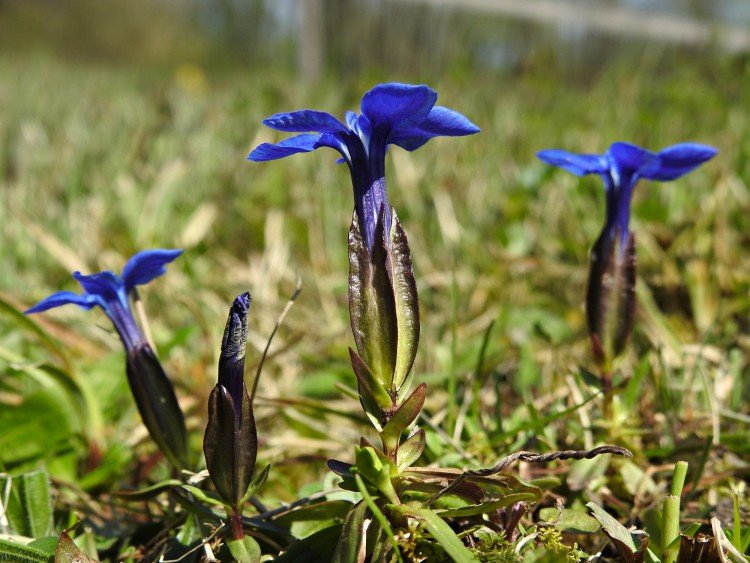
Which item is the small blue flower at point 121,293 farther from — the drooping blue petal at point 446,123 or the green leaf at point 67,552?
the drooping blue petal at point 446,123

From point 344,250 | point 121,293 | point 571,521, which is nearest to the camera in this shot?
point 571,521

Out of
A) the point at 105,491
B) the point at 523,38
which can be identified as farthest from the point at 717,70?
the point at 105,491

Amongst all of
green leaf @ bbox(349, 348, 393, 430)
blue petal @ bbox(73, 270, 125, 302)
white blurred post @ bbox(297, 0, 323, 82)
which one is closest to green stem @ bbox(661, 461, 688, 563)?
green leaf @ bbox(349, 348, 393, 430)

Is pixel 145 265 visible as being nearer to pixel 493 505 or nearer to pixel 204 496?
pixel 204 496

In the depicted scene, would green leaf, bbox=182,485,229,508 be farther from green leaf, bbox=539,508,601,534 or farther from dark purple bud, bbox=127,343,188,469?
green leaf, bbox=539,508,601,534

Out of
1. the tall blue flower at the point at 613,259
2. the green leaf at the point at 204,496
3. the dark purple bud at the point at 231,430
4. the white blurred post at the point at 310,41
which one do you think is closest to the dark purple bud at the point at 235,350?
the dark purple bud at the point at 231,430

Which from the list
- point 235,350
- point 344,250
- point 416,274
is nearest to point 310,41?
point 344,250
